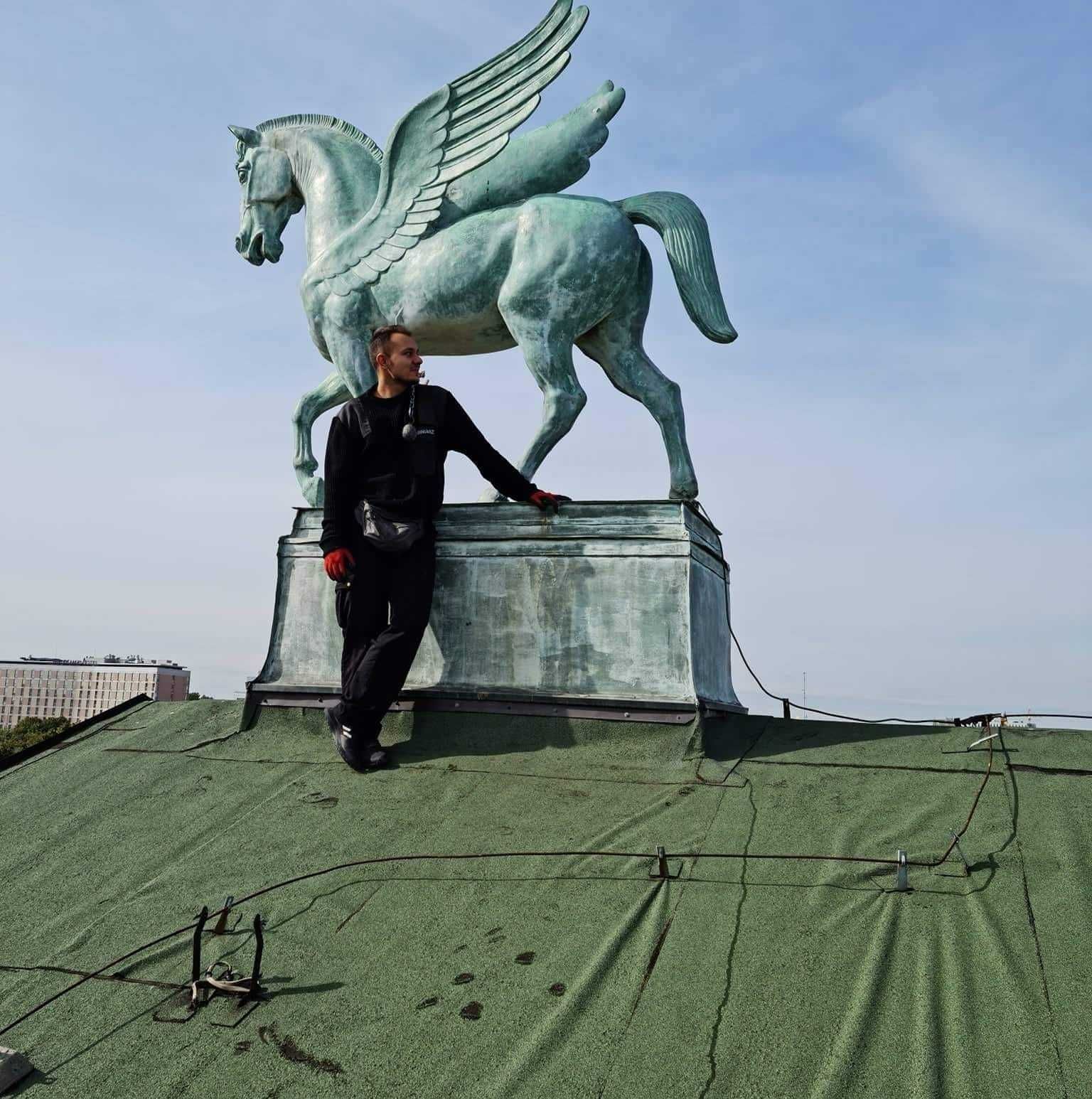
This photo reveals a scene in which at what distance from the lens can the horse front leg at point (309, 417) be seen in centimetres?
612

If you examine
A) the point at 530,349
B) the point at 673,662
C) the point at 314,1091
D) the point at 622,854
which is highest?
the point at 530,349

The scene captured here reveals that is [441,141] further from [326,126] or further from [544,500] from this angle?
[544,500]

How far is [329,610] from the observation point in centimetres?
543

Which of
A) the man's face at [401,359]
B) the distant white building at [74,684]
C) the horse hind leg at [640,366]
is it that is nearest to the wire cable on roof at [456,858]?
the man's face at [401,359]

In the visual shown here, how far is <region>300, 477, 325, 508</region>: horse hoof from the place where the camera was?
5988 millimetres

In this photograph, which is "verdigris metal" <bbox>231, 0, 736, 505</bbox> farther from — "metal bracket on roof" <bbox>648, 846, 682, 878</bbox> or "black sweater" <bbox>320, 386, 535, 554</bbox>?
"metal bracket on roof" <bbox>648, 846, 682, 878</bbox>

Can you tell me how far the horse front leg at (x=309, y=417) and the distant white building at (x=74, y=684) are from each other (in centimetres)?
7309

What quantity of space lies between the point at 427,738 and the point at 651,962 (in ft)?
7.31

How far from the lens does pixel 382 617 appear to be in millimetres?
4902

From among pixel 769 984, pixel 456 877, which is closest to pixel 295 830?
pixel 456 877

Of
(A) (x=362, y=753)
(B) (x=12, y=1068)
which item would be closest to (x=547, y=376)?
(A) (x=362, y=753)

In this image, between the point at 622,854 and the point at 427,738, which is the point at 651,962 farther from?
the point at 427,738

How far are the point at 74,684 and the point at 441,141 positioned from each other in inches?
3507

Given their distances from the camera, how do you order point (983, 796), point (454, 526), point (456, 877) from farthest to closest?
point (454, 526) → point (983, 796) → point (456, 877)
